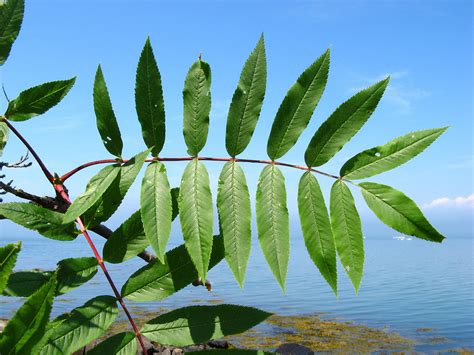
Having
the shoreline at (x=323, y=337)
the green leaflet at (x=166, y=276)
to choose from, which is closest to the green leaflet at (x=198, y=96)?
the green leaflet at (x=166, y=276)

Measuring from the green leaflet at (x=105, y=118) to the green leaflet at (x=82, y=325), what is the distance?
17.9 inches

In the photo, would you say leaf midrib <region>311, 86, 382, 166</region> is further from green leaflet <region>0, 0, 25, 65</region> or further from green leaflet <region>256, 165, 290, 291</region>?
green leaflet <region>0, 0, 25, 65</region>

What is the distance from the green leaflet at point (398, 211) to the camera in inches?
54.6

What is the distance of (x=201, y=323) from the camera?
1.41 metres

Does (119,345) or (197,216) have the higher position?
(197,216)

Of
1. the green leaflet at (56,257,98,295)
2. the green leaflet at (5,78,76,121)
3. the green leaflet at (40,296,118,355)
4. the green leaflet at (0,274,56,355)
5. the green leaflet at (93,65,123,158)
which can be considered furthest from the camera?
the green leaflet at (5,78,76,121)

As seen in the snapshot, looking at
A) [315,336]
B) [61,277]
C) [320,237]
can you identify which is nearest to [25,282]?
[61,277]

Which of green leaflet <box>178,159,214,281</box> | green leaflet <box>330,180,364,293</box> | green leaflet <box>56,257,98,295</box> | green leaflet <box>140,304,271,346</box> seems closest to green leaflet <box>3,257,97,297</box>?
green leaflet <box>56,257,98,295</box>

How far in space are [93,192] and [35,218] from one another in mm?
211

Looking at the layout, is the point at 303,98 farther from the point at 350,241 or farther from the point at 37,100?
the point at 37,100

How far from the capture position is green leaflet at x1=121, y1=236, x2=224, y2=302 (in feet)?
4.63

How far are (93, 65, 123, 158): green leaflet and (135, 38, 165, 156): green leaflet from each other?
9 cm

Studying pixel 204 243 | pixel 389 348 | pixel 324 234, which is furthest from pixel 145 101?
pixel 389 348

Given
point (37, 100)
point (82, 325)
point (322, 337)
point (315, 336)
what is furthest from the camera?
point (315, 336)
